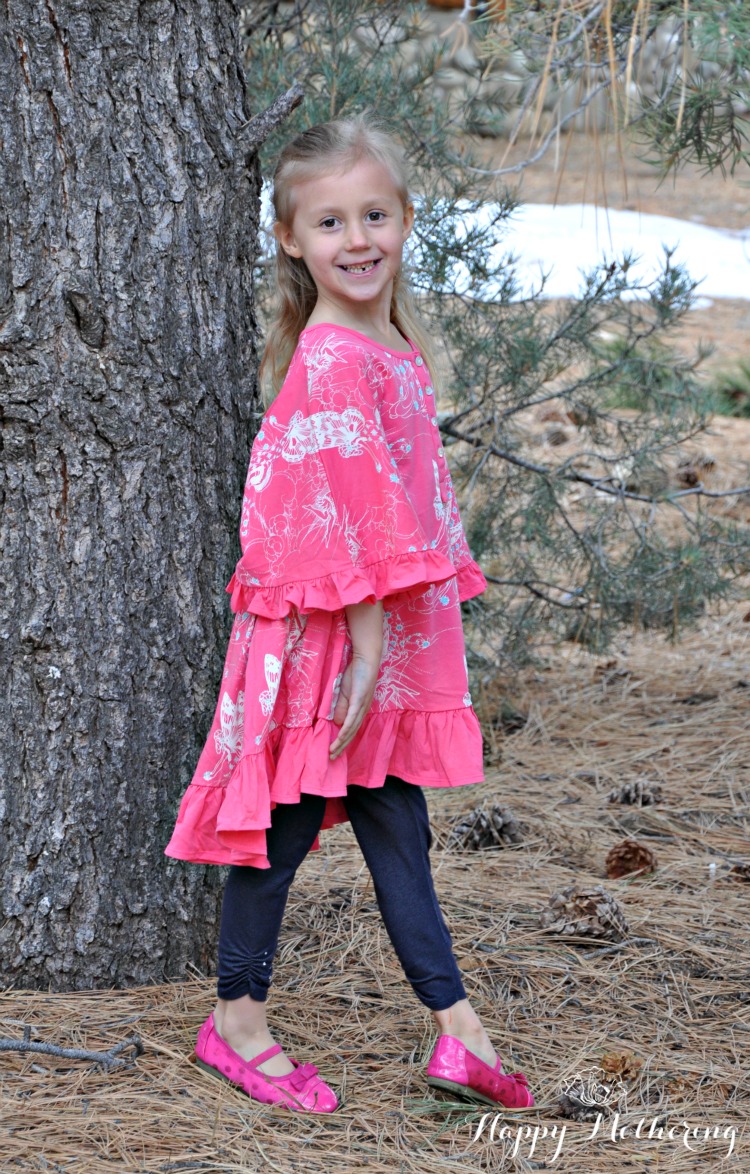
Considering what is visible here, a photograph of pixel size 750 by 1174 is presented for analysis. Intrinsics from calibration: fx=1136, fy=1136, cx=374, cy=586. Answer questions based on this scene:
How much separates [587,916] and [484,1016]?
1.15 ft

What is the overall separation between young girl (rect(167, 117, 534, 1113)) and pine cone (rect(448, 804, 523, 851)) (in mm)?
918

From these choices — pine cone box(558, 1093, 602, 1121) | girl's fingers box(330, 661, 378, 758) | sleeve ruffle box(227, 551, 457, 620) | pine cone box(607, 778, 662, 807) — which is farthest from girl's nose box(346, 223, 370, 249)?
pine cone box(607, 778, 662, 807)

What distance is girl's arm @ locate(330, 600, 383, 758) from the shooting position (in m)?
1.64

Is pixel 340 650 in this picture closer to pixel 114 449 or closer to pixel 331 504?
pixel 331 504

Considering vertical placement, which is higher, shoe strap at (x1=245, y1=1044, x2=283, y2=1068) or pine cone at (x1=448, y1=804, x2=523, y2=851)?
pine cone at (x1=448, y1=804, x2=523, y2=851)

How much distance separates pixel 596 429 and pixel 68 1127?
8.27 ft

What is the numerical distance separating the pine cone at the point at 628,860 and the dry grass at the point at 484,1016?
3 centimetres

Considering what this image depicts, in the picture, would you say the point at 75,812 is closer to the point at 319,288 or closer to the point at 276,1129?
the point at 276,1129

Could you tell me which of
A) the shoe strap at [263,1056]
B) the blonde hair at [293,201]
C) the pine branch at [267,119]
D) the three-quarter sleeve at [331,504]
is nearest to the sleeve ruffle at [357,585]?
the three-quarter sleeve at [331,504]

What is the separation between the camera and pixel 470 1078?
1666 millimetres

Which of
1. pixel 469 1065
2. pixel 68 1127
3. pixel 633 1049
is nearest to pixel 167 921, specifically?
pixel 68 1127

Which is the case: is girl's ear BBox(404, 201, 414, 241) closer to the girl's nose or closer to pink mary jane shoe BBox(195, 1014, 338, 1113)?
the girl's nose

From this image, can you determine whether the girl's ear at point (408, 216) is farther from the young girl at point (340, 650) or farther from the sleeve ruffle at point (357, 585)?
the sleeve ruffle at point (357, 585)

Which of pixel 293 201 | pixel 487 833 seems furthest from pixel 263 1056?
pixel 293 201
